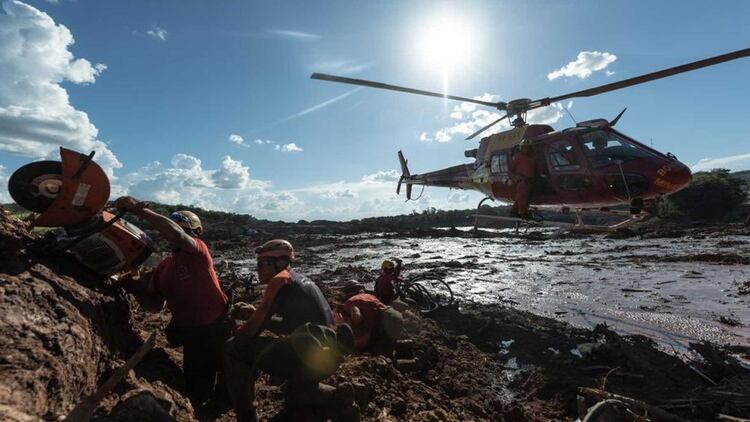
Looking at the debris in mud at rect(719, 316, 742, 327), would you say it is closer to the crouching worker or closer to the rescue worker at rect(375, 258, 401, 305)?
the rescue worker at rect(375, 258, 401, 305)

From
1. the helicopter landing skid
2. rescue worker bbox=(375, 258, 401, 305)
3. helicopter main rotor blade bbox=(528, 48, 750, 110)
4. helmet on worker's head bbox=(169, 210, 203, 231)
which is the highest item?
helicopter main rotor blade bbox=(528, 48, 750, 110)

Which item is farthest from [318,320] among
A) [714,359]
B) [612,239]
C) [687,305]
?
[612,239]

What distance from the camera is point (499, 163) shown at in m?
10.8

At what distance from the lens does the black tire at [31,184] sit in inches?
121

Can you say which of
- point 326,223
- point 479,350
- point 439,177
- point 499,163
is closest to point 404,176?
point 439,177

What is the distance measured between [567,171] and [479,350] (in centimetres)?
483

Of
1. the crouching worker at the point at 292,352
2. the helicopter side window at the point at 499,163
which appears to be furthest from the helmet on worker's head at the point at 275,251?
the helicopter side window at the point at 499,163

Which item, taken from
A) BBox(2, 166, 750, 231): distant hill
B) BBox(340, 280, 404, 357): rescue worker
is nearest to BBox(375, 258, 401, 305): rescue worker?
BBox(340, 280, 404, 357): rescue worker

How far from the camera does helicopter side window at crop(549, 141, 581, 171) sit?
29.9 ft

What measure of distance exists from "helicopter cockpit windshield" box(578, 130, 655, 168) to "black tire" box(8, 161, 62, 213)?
906 centimetres

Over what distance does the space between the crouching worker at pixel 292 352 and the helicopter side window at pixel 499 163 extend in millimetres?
8349

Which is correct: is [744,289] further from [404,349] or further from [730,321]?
[404,349]

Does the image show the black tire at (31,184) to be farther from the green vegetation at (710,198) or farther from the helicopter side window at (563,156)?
the green vegetation at (710,198)

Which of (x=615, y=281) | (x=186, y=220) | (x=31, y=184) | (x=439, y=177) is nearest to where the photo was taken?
(x=31, y=184)
